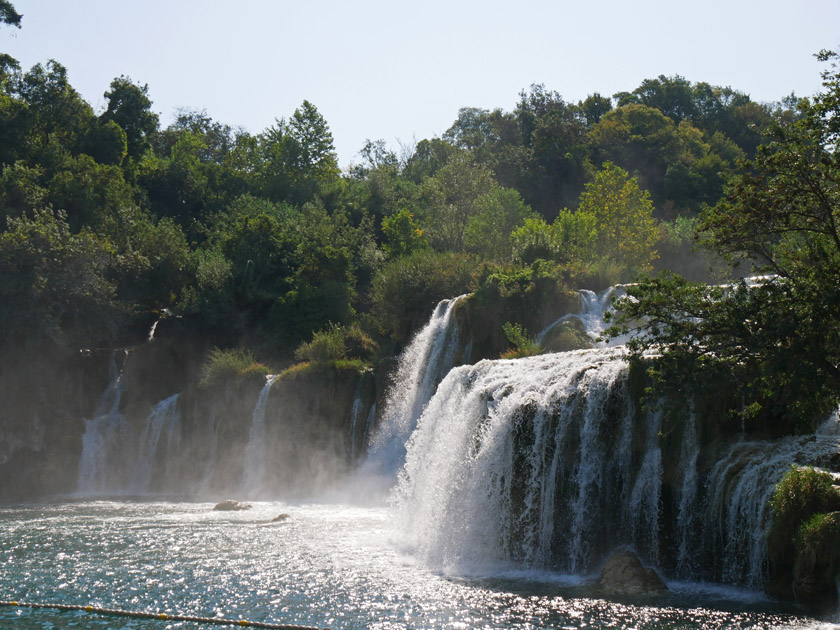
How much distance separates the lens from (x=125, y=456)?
32625mm

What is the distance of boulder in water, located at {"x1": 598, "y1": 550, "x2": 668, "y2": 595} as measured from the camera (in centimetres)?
1453

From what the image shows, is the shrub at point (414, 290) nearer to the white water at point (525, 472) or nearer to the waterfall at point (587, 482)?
the white water at point (525, 472)

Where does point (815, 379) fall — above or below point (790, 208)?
below

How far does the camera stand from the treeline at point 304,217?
112ft

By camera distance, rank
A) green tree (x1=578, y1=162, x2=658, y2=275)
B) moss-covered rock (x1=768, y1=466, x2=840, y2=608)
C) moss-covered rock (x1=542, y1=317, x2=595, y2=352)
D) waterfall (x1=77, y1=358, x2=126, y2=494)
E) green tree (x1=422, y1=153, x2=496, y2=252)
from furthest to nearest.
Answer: green tree (x1=422, y1=153, x2=496, y2=252) < green tree (x1=578, y1=162, x2=658, y2=275) < waterfall (x1=77, y1=358, x2=126, y2=494) < moss-covered rock (x1=542, y1=317, x2=595, y2=352) < moss-covered rock (x1=768, y1=466, x2=840, y2=608)

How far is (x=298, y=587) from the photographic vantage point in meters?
15.1

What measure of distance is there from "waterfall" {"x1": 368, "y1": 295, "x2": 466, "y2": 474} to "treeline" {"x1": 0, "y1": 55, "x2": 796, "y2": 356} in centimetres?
266

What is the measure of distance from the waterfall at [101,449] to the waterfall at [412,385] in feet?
35.1

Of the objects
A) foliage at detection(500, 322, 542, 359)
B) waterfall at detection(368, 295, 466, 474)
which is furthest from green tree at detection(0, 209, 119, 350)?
foliage at detection(500, 322, 542, 359)

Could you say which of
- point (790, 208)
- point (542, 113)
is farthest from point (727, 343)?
point (542, 113)

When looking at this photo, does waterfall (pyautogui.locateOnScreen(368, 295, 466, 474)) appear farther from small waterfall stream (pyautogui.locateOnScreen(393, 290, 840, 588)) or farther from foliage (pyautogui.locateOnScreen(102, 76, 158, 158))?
foliage (pyautogui.locateOnScreen(102, 76, 158, 158))

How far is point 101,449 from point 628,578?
2360 centimetres

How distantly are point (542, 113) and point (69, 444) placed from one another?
52276mm

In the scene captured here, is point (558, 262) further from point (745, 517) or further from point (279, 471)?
point (745, 517)
